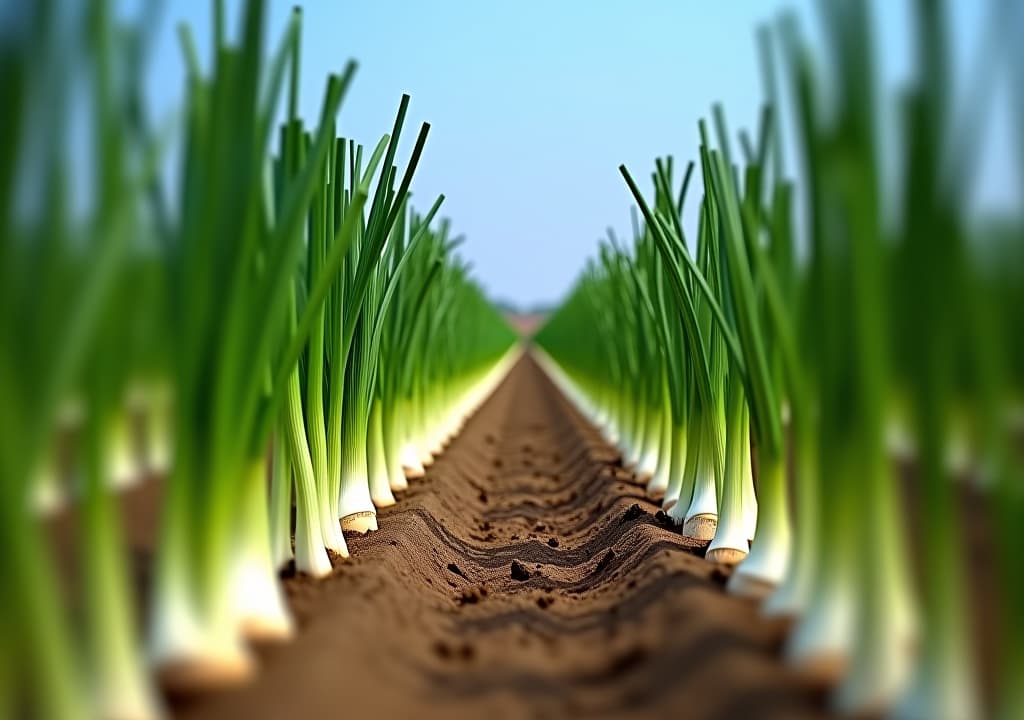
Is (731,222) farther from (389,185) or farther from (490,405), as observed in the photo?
(490,405)

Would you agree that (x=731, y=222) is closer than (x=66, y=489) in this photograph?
No

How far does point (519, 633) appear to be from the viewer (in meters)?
2.14

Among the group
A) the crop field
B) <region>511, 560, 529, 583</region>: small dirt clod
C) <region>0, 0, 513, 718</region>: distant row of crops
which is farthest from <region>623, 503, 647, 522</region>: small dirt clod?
<region>0, 0, 513, 718</region>: distant row of crops

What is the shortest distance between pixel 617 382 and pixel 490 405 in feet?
19.5

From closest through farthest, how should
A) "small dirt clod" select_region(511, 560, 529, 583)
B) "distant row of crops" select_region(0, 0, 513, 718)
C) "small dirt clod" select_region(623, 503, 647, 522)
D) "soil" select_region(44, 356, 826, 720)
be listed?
"distant row of crops" select_region(0, 0, 513, 718) → "soil" select_region(44, 356, 826, 720) → "small dirt clod" select_region(511, 560, 529, 583) → "small dirt clod" select_region(623, 503, 647, 522)

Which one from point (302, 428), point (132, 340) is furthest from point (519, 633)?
point (132, 340)

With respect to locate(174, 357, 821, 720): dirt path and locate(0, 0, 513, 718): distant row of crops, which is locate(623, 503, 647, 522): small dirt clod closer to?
locate(174, 357, 821, 720): dirt path

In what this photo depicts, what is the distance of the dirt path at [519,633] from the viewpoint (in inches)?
55.2

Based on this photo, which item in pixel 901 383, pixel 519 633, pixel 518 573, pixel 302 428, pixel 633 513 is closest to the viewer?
pixel 901 383

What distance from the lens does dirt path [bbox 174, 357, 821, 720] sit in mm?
1401

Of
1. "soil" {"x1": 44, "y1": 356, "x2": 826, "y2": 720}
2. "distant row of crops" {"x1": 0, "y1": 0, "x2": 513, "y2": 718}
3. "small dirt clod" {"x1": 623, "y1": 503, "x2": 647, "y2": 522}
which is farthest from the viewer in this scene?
"small dirt clod" {"x1": 623, "y1": 503, "x2": 647, "y2": 522}

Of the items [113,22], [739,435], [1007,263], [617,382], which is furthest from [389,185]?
[617,382]

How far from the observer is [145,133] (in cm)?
155

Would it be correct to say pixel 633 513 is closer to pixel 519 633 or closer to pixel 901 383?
pixel 519 633
